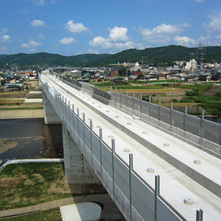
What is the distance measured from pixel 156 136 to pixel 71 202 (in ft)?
32.8

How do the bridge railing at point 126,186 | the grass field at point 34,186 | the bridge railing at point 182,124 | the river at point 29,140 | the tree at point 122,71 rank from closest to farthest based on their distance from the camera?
the bridge railing at point 126,186, the bridge railing at point 182,124, the grass field at point 34,186, the river at point 29,140, the tree at point 122,71

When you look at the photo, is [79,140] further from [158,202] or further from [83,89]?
[83,89]

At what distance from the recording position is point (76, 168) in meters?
22.0

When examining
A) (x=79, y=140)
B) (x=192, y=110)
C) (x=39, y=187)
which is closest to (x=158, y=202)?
(x=79, y=140)

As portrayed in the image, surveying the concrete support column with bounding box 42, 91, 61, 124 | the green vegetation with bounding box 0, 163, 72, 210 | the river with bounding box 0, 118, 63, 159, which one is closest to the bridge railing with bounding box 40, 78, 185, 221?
the green vegetation with bounding box 0, 163, 72, 210

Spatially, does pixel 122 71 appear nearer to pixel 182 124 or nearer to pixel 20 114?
pixel 20 114

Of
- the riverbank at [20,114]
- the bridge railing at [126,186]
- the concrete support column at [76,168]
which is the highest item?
the bridge railing at [126,186]

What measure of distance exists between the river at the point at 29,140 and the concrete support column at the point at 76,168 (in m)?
8.35

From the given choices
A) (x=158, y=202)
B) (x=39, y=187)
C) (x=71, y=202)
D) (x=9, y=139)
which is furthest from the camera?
(x=9, y=139)

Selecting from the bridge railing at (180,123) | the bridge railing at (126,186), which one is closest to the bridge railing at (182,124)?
the bridge railing at (180,123)

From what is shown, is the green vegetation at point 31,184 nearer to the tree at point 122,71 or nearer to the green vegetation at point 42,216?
the green vegetation at point 42,216

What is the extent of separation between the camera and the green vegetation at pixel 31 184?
63.4ft

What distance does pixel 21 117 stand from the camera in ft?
180

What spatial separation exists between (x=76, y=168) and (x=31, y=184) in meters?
4.08
